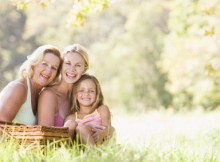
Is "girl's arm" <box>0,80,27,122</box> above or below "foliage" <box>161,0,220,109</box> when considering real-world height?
below

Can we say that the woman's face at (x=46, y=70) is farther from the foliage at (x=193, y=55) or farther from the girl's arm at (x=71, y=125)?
the foliage at (x=193, y=55)

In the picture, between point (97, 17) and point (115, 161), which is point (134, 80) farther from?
point (115, 161)

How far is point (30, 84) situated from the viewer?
18.0 feet

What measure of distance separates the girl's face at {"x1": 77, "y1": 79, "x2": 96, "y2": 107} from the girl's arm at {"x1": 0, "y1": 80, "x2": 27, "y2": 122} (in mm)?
596

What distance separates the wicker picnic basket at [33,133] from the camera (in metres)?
4.56

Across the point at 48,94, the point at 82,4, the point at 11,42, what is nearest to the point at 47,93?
the point at 48,94

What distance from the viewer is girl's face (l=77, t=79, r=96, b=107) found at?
18.3ft

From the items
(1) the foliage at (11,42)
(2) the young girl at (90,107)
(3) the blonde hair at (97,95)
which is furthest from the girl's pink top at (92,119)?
(1) the foliage at (11,42)

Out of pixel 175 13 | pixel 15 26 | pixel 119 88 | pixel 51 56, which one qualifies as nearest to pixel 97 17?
pixel 15 26

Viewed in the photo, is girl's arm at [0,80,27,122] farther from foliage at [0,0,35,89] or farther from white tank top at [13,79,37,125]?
foliage at [0,0,35,89]

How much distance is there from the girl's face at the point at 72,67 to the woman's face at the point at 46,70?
108mm

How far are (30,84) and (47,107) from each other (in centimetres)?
32

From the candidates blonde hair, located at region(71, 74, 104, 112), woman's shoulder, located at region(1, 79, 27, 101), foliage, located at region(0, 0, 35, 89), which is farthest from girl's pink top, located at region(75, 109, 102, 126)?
foliage, located at region(0, 0, 35, 89)

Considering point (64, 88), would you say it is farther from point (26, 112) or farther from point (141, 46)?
point (141, 46)
